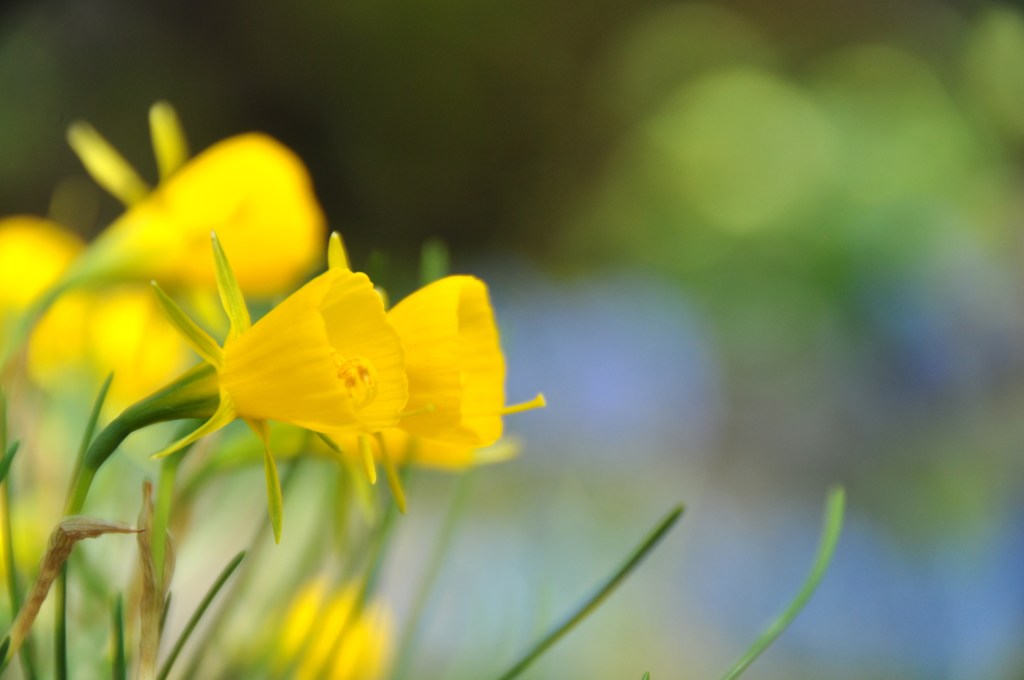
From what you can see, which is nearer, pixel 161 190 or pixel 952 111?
pixel 161 190

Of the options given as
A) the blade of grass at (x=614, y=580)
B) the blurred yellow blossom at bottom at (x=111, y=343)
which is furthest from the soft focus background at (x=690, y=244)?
the blade of grass at (x=614, y=580)

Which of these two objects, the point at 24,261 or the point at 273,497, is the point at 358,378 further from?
the point at 24,261

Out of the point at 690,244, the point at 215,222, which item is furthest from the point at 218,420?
the point at 690,244

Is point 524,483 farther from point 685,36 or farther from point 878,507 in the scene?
point 685,36

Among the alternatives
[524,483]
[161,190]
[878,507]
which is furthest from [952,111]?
[161,190]

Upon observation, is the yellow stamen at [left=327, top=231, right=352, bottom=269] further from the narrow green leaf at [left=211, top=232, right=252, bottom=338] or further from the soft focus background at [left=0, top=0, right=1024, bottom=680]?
the soft focus background at [left=0, top=0, right=1024, bottom=680]

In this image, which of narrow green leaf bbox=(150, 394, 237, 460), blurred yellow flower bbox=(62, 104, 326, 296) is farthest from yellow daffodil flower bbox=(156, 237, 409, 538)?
blurred yellow flower bbox=(62, 104, 326, 296)
